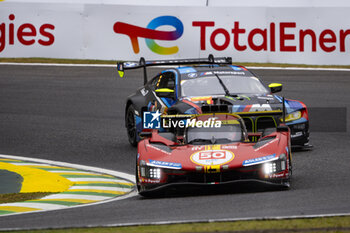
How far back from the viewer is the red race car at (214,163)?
374 inches

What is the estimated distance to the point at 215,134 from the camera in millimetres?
10477

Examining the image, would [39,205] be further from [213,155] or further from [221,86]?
[221,86]

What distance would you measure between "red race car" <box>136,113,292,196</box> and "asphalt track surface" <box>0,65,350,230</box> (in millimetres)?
193

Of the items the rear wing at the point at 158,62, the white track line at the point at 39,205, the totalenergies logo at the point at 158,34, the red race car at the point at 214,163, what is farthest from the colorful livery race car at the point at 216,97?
the totalenergies logo at the point at 158,34

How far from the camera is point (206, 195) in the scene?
9625 mm

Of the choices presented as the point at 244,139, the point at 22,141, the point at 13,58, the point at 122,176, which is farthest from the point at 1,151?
the point at 13,58

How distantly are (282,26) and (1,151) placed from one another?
1073cm

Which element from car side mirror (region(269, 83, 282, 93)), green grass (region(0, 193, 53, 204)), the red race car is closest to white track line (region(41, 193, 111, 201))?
green grass (region(0, 193, 53, 204))

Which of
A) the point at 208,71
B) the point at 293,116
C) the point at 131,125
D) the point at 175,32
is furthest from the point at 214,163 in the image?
the point at 175,32

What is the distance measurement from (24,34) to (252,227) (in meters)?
17.6

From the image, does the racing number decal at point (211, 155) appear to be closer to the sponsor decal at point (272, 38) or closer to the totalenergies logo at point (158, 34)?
the sponsor decal at point (272, 38)

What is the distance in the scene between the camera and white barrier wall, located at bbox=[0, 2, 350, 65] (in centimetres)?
2289

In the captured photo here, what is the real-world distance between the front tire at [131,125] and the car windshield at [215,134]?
4027mm

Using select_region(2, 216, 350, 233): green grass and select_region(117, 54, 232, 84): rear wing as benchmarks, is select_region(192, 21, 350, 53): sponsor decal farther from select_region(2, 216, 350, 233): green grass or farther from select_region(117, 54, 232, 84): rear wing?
select_region(2, 216, 350, 233): green grass
